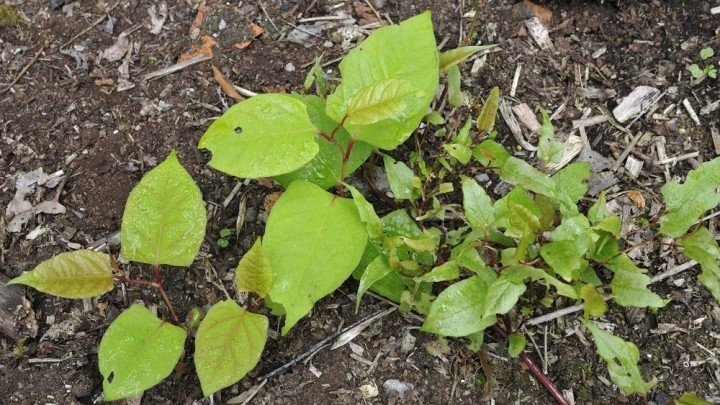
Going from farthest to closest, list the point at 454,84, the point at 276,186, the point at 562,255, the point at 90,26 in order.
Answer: the point at 90,26 → the point at 276,186 → the point at 454,84 → the point at 562,255

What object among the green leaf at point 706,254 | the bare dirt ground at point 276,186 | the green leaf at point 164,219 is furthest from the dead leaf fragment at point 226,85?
the green leaf at point 706,254

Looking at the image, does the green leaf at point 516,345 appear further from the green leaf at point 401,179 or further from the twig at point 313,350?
the green leaf at point 401,179

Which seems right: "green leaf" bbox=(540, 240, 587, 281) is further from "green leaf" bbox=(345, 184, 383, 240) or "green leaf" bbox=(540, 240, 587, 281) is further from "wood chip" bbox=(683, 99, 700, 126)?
"wood chip" bbox=(683, 99, 700, 126)

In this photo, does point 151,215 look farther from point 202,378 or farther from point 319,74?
point 319,74

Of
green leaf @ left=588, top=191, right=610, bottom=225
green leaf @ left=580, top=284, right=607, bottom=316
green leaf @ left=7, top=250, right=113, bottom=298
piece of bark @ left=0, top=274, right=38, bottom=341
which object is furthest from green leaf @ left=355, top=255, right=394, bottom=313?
piece of bark @ left=0, top=274, right=38, bottom=341

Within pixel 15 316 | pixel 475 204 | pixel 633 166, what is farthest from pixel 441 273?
pixel 15 316

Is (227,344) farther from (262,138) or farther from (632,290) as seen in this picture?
(632,290)

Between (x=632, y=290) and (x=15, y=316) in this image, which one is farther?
(x=15, y=316)
